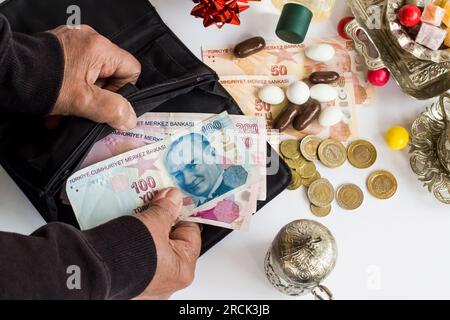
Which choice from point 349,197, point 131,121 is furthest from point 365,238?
point 131,121

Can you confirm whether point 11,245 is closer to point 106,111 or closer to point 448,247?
point 106,111

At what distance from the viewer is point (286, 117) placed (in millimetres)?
856

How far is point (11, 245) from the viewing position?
0.53 meters

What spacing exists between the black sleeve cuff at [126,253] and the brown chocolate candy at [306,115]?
340 millimetres

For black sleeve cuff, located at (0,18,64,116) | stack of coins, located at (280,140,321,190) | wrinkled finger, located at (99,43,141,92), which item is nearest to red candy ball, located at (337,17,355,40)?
stack of coins, located at (280,140,321,190)

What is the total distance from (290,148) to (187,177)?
185 mm

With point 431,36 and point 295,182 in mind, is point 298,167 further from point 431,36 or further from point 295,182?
point 431,36

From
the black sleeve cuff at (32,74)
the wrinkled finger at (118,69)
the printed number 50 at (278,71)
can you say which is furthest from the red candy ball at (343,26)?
the black sleeve cuff at (32,74)

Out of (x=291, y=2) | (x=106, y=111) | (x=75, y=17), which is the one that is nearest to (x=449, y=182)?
(x=291, y=2)

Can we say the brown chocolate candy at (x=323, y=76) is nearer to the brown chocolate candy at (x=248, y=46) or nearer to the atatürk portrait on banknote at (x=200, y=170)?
the brown chocolate candy at (x=248, y=46)

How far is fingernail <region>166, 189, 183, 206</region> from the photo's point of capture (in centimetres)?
75

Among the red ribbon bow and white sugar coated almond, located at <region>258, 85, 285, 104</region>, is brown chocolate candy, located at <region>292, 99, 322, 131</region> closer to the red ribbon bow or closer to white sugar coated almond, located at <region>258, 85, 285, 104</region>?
white sugar coated almond, located at <region>258, 85, 285, 104</region>

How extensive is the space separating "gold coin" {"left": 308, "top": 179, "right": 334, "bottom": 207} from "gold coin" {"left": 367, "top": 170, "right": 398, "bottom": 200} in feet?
0.22
